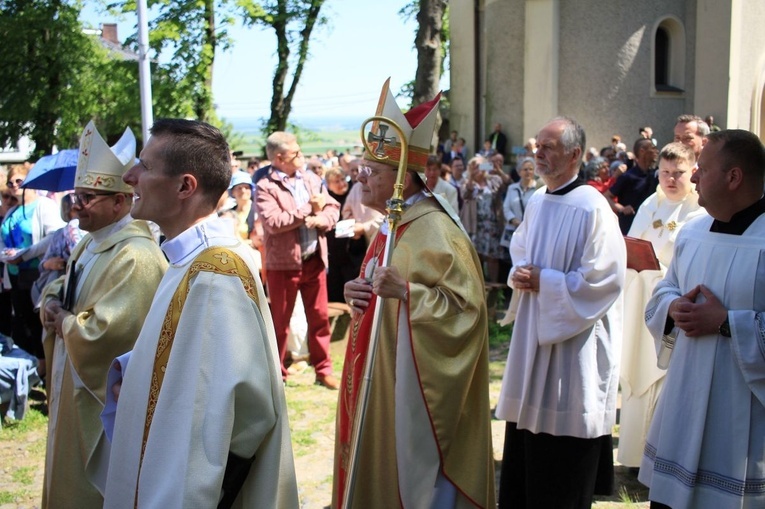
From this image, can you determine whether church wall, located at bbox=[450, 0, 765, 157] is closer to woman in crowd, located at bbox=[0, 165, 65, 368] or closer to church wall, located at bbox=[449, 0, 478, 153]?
church wall, located at bbox=[449, 0, 478, 153]

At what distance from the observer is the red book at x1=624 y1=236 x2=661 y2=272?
15.5ft

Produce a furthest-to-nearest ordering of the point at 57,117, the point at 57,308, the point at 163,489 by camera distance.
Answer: the point at 57,117 < the point at 57,308 < the point at 163,489

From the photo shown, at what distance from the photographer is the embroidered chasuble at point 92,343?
11.0 ft

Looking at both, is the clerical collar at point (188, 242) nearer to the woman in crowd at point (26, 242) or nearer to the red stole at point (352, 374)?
the red stole at point (352, 374)

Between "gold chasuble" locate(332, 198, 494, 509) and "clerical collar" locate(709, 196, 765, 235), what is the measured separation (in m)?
1.10

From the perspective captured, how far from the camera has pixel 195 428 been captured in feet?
7.55

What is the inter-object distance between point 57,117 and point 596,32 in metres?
12.6

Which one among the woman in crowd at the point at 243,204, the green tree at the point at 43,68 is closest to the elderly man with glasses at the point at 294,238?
the woman in crowd at the point at 243,204

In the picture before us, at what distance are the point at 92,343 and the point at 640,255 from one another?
3.20 m

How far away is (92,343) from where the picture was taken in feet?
11.0

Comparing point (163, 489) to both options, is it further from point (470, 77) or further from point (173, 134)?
point (470, 77)

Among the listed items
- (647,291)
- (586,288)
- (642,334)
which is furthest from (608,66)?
(586,288)

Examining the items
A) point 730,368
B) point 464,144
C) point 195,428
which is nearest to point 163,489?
point 195,428

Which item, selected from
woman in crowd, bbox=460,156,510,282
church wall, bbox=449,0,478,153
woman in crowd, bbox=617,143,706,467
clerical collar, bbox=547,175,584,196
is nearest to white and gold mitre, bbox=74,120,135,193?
clerical collar, bbox=547,175,584,196
